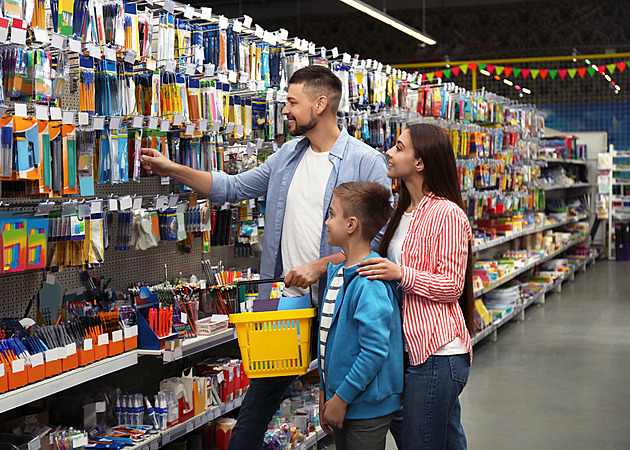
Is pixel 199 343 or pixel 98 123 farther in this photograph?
pixel 199 343

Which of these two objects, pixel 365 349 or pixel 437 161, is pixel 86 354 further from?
pixel 437 161

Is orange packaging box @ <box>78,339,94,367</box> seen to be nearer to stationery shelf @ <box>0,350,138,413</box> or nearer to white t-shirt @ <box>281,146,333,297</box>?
stationery shelf @ <box>0,350,138,413</box>

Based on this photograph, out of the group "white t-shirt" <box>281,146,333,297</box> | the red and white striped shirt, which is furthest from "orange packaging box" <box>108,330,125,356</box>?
the red and white striped shirt

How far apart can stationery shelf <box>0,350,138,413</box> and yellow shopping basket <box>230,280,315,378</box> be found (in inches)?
28.4

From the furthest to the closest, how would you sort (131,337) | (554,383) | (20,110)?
(554,383) → (131,337) → (20,110)

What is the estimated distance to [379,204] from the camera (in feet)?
8.32

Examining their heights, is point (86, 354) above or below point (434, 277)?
below

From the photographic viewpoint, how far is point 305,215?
2979 mm

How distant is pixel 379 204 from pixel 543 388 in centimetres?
411

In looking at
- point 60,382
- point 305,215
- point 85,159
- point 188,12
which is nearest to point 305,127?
point 305,215

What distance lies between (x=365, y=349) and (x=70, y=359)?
125 centimetres

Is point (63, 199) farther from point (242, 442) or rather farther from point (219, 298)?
point (242, 442)

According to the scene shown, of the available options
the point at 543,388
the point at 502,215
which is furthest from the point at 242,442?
the point at 502,215

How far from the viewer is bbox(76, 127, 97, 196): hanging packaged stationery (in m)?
3.03
